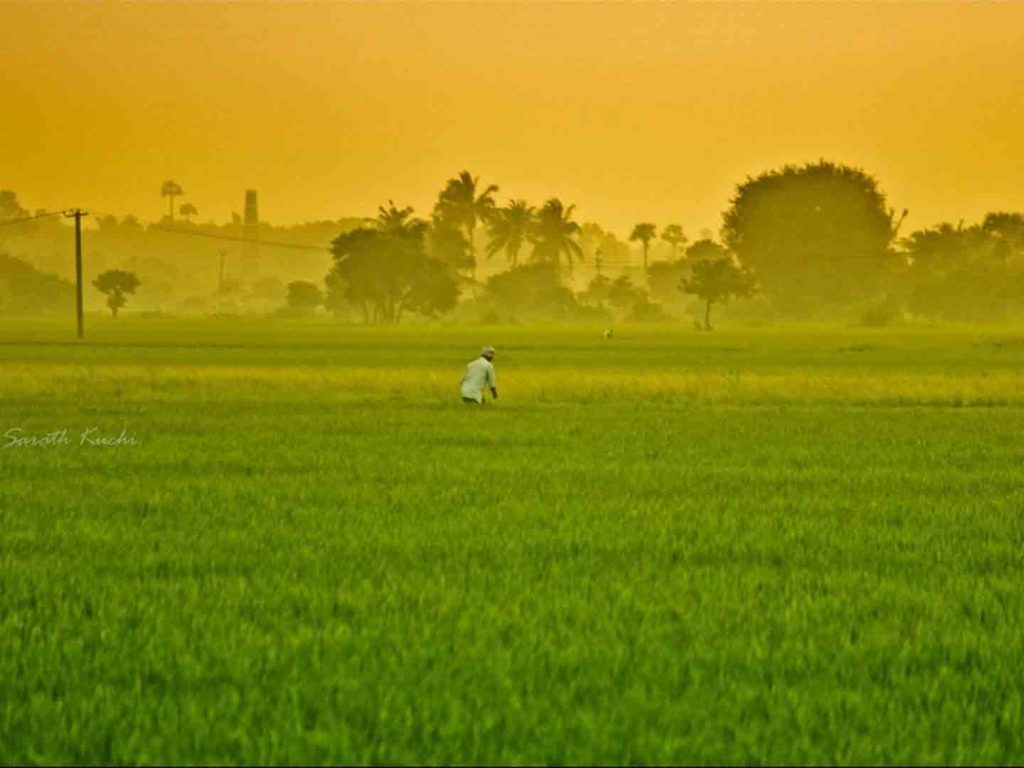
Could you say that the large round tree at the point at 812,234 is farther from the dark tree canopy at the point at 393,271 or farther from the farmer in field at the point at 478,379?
the farmer in field at the point at 478,379

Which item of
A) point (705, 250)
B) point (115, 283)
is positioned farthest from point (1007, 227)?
point (115, 283)

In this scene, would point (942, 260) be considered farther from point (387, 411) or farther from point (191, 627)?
point (191, 627)

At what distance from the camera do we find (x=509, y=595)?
31.9ft

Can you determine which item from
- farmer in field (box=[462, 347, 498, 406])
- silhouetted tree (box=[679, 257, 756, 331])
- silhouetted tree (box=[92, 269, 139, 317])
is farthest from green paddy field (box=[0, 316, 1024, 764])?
silhouetted tree (box=[92, 269, 139, 317])

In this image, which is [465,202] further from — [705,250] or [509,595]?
[509,595]

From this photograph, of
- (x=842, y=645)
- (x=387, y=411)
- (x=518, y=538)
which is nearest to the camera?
(x=842, y=645)

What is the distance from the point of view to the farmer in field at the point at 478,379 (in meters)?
28.0

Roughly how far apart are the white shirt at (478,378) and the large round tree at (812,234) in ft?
400

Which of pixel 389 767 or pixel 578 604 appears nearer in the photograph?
pixel 389 767

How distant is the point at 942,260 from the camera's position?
155875mm

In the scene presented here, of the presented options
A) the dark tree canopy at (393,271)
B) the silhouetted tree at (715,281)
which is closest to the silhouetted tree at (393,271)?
the dark tree canopy at (393,271)

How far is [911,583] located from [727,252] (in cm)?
14970

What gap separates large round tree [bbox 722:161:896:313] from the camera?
148 m

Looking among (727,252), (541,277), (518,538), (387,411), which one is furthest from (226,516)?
(541,277)
